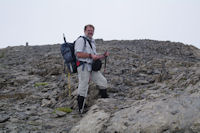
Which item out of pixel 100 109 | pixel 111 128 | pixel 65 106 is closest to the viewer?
pixel 111 128

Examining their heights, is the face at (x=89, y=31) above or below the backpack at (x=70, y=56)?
Answer: above

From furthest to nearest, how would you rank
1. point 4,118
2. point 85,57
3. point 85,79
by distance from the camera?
point 85,79
point 85,57
point 4,118

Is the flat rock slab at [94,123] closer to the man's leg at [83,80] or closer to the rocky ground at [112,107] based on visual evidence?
the rocky ground at [112,107]

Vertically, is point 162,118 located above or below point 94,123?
above

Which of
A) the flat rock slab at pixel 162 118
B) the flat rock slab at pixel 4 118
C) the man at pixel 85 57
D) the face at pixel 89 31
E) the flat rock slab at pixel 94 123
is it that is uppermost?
the face at pixel 89 31

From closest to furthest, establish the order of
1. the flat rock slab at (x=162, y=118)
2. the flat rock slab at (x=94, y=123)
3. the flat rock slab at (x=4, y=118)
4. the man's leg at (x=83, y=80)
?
1. the flat rock slab at (x=162, y=118)
2. the flat rock slab at (x=94, y=123)
3. the flat rock slab at (x=4, y=118)
4. the man's leg at (x=83, y=80)

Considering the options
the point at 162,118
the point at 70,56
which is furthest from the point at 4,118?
the point at 162,118

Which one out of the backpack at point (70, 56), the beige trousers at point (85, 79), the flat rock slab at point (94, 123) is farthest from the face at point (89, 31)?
the flat rock slab at point (94, 123)

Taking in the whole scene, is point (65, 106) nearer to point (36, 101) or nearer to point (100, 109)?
point (36, 101)

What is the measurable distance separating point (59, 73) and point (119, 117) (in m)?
11.3

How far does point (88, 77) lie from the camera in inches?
294

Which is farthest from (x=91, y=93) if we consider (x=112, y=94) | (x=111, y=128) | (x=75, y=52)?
(x=111, y=128)

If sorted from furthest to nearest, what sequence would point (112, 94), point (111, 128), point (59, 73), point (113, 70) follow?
point (59, 73), point (113, 70), point (112, 94), point (111, 128)

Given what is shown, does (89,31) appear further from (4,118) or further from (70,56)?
(4,118)
